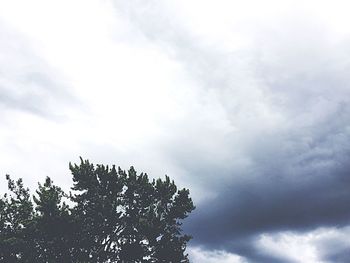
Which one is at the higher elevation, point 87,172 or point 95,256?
point 87,172

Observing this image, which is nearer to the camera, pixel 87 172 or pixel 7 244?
pixel 7 244

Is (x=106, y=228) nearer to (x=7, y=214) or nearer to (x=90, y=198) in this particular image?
(x=90, y=198)

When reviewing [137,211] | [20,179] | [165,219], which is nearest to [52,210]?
[137,211]

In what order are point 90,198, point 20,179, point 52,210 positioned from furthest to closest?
1. point 20,179
2. point 90,198
3. point 52,210

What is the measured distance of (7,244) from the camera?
36.5 m

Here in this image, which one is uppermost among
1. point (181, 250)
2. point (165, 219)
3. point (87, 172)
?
point (87, 172)

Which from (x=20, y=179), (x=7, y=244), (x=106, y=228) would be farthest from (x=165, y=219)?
(x=20, y=179)

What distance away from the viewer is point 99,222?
37062mm

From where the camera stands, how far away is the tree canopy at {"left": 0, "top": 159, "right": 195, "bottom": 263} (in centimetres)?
3609

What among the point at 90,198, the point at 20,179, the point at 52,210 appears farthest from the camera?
the point at 20,179

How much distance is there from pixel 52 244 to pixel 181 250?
Result: 39.9 ft

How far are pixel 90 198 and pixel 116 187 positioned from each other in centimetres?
280

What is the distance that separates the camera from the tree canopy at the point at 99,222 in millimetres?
36094

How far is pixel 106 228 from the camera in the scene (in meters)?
37.4
